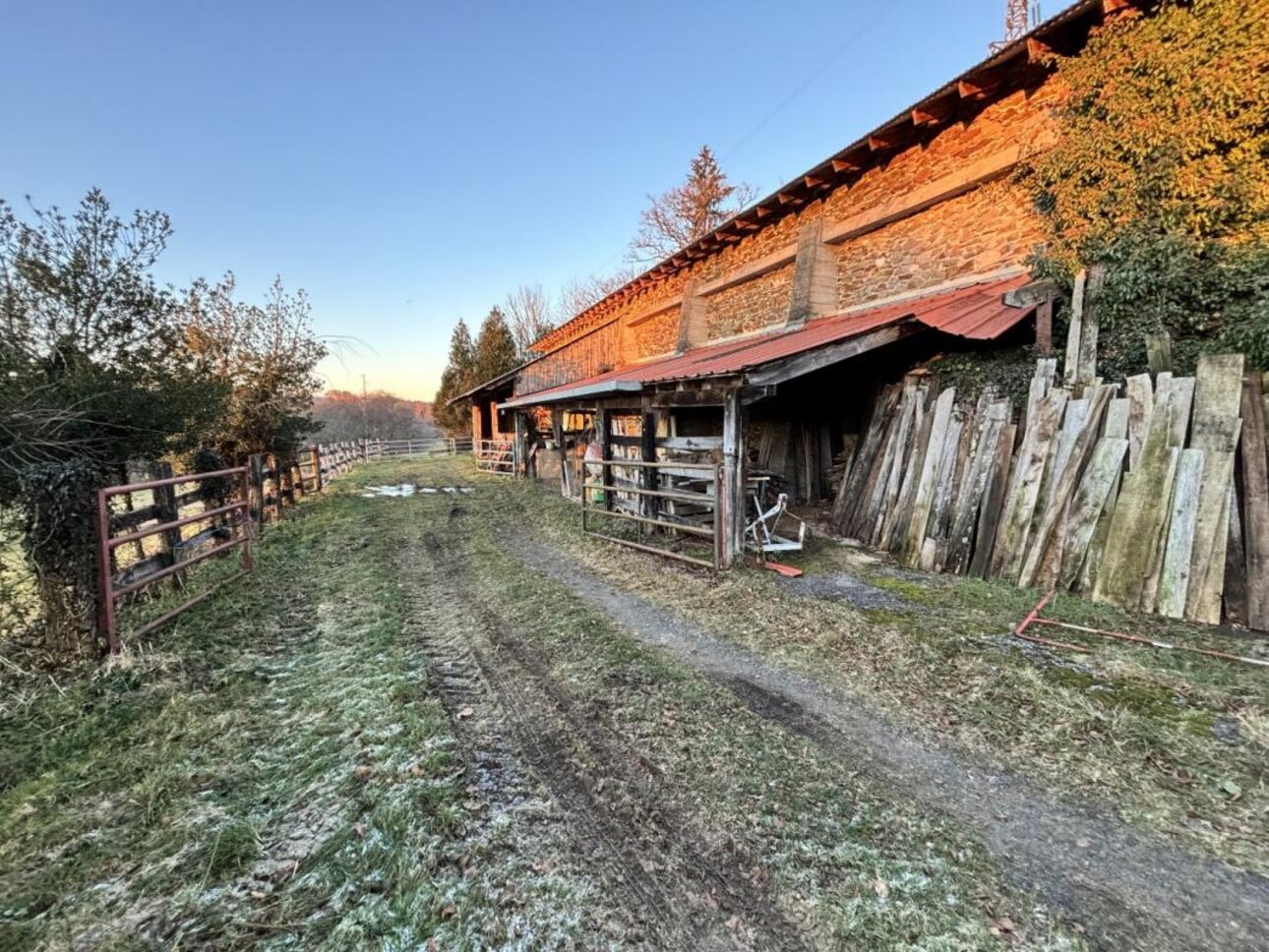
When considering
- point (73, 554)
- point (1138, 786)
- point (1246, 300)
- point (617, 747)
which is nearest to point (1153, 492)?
point (1246, 300)

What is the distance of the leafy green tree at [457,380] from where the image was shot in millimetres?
38250

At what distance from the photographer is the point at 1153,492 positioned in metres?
4.66

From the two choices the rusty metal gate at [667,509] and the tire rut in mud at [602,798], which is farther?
the rusty metal gate at [667,509]

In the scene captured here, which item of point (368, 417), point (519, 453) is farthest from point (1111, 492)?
point (368, 417)

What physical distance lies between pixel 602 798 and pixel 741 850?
2.36 feet

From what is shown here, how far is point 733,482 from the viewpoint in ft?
22.0

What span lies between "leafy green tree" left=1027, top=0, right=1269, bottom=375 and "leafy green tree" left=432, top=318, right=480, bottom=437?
3611 centimetres

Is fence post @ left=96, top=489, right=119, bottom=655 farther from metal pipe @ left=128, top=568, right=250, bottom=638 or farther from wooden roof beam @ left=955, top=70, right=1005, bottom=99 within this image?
wooden roof beam @ left=955, top=70, right=1005, bottom=99

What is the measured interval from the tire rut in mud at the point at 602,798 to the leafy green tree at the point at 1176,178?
6293 millimetres

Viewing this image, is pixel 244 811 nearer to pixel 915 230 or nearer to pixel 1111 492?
pixel 1111 492

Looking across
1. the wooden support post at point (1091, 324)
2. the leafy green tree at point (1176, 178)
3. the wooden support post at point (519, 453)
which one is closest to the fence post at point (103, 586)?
the wooden support post at point (1091, 324)

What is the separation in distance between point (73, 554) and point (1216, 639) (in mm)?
8625

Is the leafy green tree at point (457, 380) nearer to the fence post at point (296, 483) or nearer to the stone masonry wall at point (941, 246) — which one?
the fence post at point (296, 483)

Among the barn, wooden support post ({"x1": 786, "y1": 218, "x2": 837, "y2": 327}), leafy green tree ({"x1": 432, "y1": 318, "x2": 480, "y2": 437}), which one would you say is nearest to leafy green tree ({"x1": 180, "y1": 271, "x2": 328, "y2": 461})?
the barn
